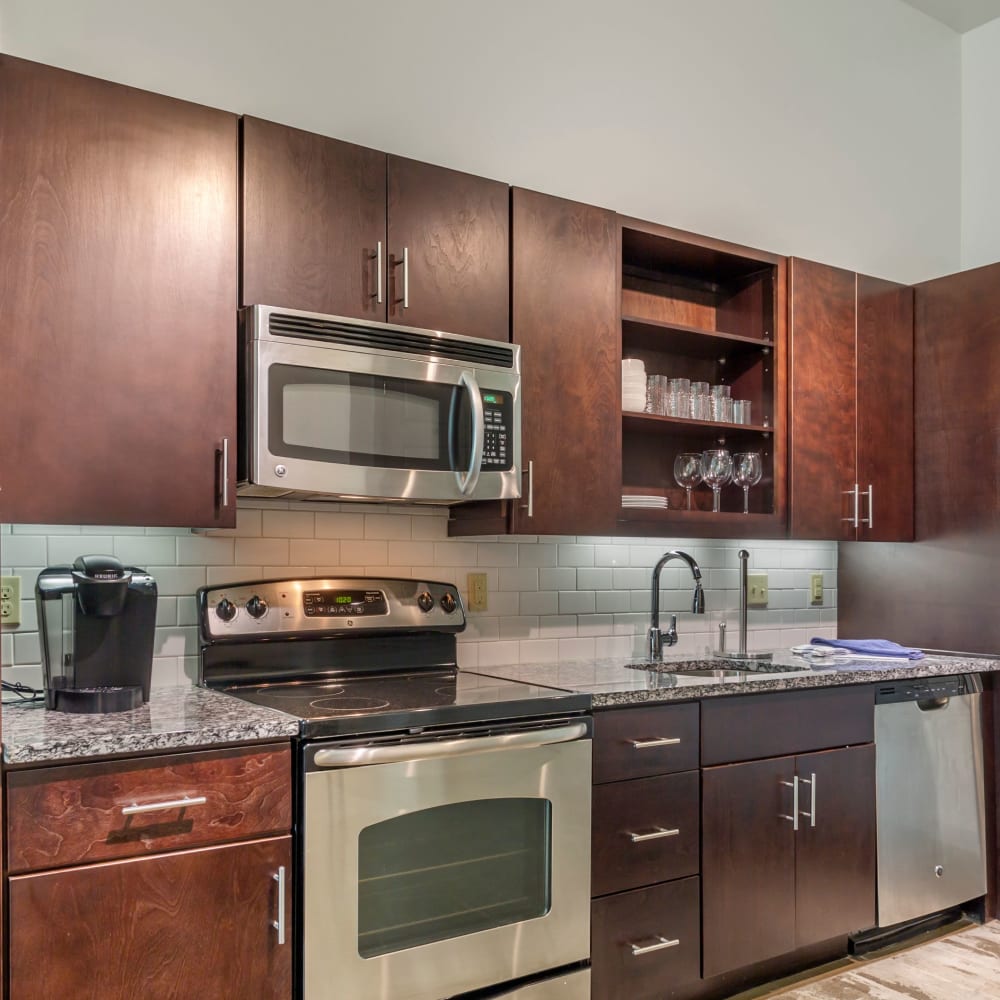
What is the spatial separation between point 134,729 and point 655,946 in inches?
55.0

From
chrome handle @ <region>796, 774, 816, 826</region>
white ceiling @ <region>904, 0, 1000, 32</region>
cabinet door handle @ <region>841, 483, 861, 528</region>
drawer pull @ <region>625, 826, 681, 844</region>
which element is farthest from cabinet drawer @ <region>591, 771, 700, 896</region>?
white ceiling @ <region>904, 0, 1000, 32</region>

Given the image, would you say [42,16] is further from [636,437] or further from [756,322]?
[756,322]

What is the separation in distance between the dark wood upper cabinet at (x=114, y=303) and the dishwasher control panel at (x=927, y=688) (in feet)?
6.64

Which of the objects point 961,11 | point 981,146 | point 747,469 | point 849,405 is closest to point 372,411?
point 747,469

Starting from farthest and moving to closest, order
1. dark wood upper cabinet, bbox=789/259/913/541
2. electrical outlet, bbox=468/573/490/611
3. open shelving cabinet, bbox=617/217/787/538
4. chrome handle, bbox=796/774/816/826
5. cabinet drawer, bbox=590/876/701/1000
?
dark wood upper cabinet, bbox=789/259/913/541
open shelving cabinet, bbox=617/217/787/538
electrical outlet, bbox=468/573/490/611
chrome handle, bbox=796/774/816/826
cabinet drawer, bbox=590/876/701/1000

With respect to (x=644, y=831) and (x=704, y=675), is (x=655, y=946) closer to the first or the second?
(x=644, y=831)

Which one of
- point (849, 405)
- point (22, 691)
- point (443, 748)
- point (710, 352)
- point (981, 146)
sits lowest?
point (443, 748)

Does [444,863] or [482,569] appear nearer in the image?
[444,863]

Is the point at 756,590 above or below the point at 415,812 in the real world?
above

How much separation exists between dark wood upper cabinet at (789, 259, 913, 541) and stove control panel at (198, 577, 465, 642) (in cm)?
127

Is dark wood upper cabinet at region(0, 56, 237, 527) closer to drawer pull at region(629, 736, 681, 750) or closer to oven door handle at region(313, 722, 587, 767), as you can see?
oven door handle at region(313, 722, 587, 767)

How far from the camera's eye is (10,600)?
2172 mm

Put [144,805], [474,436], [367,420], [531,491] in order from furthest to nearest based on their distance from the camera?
[531,491] → [474,436] → [367,420] → [144,805]

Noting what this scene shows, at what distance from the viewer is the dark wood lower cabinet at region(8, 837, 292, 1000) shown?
63.0 inches
